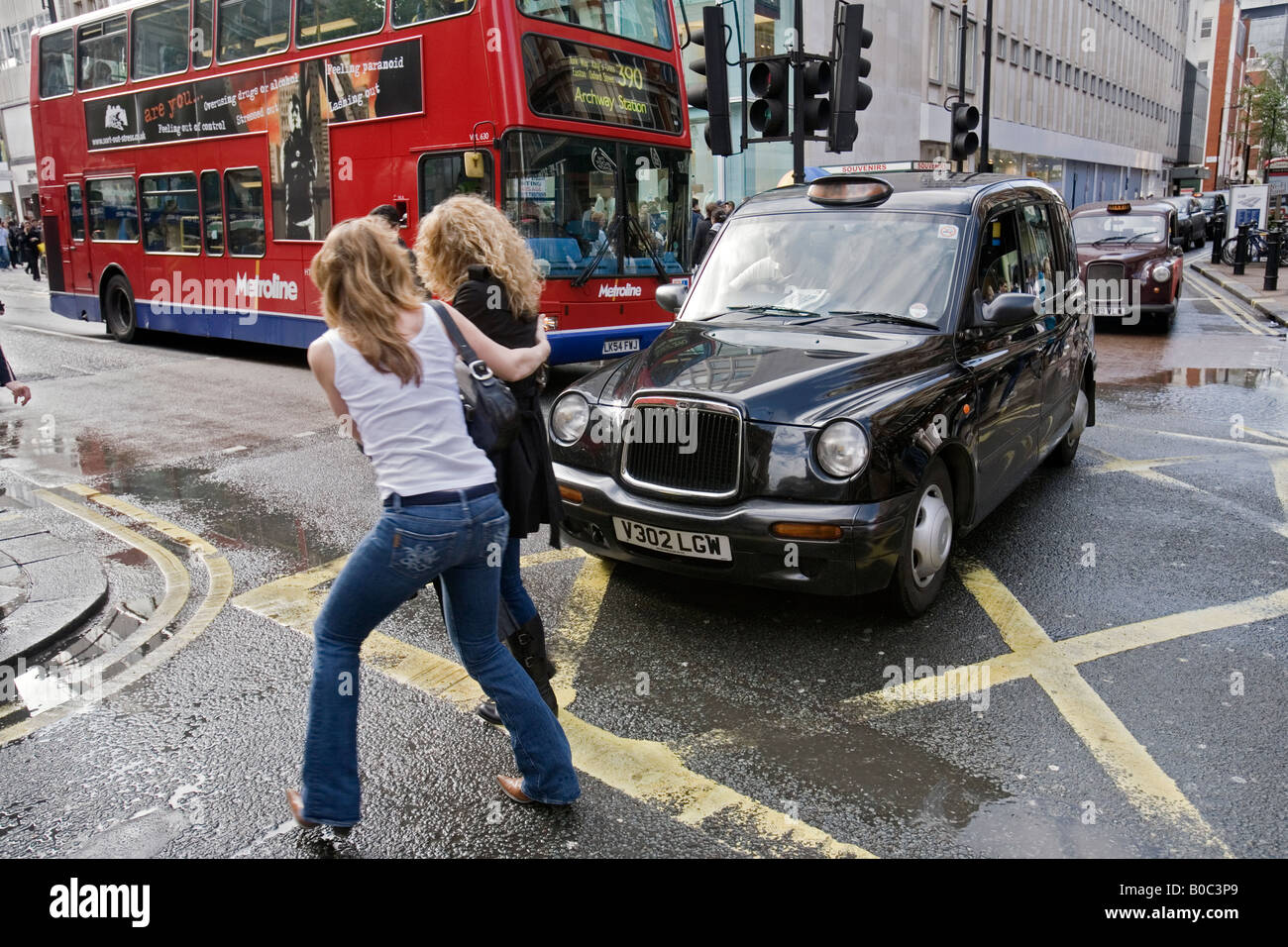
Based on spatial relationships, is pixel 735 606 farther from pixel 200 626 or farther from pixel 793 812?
pixel 200 626

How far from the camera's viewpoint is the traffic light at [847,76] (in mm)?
10297

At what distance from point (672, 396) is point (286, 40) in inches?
373

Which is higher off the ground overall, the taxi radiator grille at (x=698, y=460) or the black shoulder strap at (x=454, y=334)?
the black shoulder strap at (x=454, y=334)

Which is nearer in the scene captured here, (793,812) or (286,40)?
(793,812)

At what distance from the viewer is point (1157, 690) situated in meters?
3.87

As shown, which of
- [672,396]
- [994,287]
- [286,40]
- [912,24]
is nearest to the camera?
[672,396]

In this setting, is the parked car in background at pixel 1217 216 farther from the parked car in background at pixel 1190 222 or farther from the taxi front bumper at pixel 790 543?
the taxi front bumper at pixel 790 543

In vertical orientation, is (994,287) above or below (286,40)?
below

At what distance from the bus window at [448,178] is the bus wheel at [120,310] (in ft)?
23.4

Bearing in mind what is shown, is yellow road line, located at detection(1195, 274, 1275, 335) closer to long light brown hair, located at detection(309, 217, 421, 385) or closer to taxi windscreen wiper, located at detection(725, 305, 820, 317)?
taxi windscreen wiper, located at detection(725, 305, 820, 317)

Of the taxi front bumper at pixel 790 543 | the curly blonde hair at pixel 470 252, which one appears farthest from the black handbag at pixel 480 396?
the taxi front bumper at pixel 790 543

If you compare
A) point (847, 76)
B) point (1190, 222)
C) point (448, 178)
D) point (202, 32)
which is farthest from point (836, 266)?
point (1190, 222)
